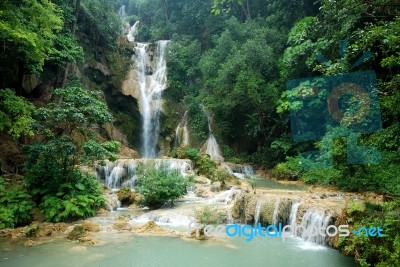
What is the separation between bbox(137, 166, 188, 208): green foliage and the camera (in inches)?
408

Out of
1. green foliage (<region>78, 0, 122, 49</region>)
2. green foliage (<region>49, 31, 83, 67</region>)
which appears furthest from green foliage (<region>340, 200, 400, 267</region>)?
green foliage (<region>78, 0, 122, 49</region>)

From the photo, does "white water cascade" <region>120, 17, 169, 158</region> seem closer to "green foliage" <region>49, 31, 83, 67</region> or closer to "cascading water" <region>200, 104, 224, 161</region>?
"cascading water" <region>200, 104, 224, 161</region>

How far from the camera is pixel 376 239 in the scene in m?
5.30

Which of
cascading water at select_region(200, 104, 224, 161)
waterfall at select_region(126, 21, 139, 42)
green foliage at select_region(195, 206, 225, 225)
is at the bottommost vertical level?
green foliage at select_region(195, 206, 225, 225)

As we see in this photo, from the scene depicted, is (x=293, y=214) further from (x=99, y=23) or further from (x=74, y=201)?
(x=99, y=23)

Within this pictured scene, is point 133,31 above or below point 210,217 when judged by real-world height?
above

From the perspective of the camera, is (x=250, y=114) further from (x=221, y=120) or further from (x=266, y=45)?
(x=266, y=45)

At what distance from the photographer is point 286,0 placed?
66.9 ft

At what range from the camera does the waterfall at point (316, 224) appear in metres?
7.02

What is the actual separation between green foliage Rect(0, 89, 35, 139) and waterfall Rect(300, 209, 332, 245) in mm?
8172

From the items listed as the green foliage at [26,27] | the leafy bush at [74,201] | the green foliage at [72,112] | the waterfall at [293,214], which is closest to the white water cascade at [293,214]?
A: the waterfall at [293,214]

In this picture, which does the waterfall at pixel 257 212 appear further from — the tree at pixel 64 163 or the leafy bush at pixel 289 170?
the leafy bush at pixel 289 170

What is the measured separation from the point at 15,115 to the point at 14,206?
10.5 ft

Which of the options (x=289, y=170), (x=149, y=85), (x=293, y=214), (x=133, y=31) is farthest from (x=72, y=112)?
(x=133, y=31)
